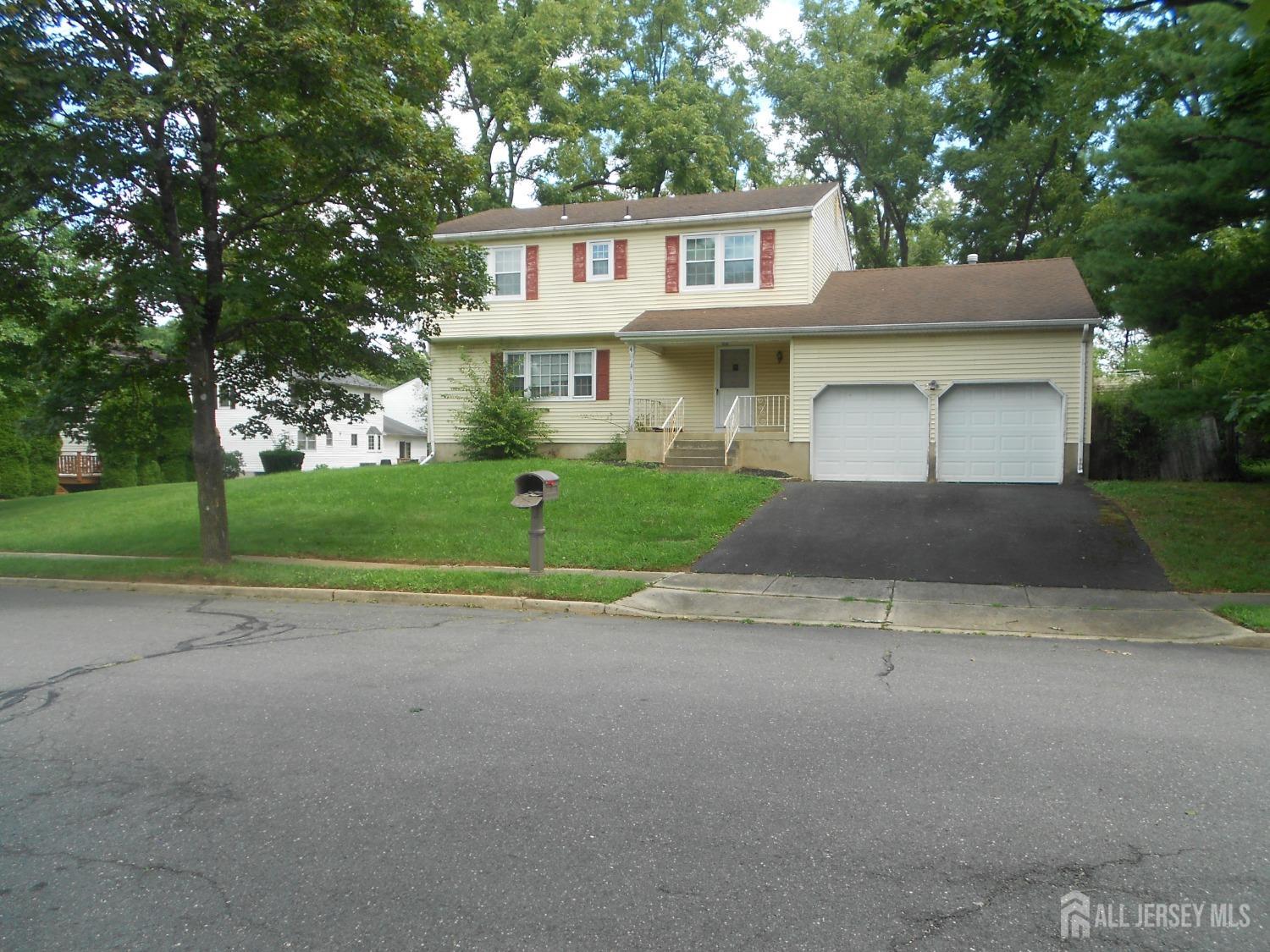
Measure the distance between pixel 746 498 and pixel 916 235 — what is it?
1163 inches

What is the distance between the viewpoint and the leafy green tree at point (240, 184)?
33.1 ft

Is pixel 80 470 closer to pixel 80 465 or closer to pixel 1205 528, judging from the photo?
pixel 80 465

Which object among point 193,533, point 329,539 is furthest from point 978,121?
point 193,533

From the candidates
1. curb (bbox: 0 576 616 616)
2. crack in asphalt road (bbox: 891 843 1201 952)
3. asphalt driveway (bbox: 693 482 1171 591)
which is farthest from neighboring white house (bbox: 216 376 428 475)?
crack in asphalt road (bbox: 891 843 1201 952)

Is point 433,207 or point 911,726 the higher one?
point 433,207

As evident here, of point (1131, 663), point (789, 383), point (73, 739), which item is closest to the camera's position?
point (73, 739)

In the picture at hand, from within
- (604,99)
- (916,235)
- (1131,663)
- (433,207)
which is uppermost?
(604,99)

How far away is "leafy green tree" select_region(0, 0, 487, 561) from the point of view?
1009 centimetres

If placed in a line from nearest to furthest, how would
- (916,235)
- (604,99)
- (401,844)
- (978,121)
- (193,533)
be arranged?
(401,844)
(978,121)
(193,533)
(604,99)
(916,235)

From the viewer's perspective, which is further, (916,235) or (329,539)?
(916,235)

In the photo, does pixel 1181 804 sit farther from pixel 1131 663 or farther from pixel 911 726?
pixel 1131 663

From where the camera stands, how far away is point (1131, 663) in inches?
284

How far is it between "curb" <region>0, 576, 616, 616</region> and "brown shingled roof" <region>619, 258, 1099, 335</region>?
1119 cm

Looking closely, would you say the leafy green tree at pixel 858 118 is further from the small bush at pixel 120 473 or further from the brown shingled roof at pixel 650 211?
the small bush at pixel 120 473
